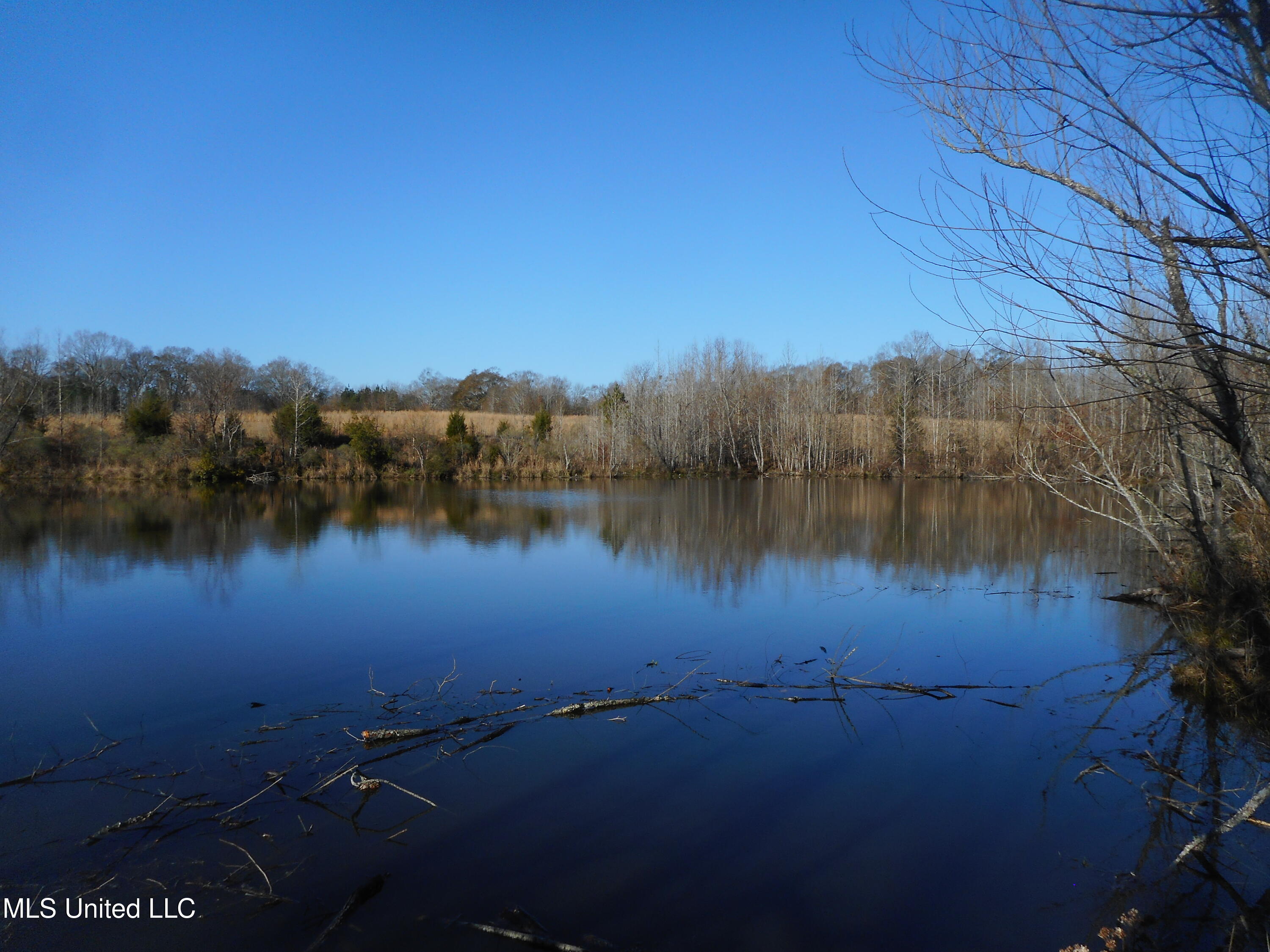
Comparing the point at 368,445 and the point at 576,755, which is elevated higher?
the point at 368,445

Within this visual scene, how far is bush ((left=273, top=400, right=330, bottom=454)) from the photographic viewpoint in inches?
1367

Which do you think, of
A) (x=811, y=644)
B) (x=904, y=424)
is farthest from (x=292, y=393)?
(x=811, y=644)

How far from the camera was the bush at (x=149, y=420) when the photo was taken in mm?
33062

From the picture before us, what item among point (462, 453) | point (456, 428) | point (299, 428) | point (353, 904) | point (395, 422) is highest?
point (395, 422)

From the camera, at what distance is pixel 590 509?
23281 mm

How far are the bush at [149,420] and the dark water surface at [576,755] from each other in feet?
76.1

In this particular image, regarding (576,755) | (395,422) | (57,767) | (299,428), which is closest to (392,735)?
(576,755)

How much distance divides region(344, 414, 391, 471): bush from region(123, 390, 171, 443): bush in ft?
25.0

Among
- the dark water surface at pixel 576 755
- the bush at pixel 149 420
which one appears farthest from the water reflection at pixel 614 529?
the bush at pixel 149 420

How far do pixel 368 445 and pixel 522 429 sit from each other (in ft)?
33.1

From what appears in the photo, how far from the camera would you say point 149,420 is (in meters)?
33.3

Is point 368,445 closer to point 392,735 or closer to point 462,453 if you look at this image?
point 462,453

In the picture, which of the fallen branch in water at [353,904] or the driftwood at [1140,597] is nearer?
the fallen branch in water at [353,904]

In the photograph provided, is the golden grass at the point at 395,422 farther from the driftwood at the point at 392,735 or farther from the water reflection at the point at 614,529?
the driftwood at the point at 392,735
